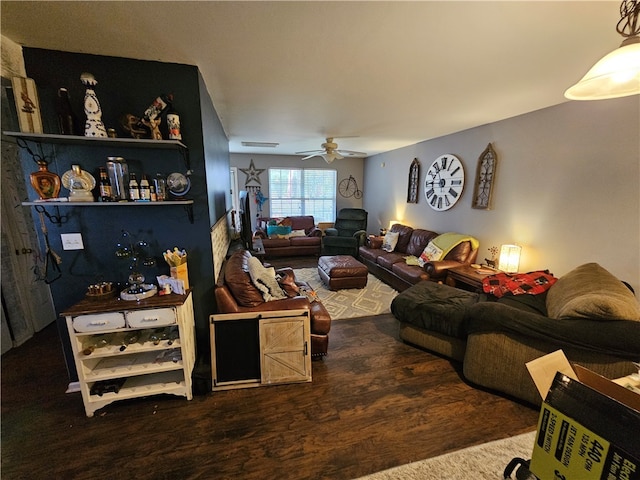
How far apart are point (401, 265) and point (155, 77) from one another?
3.61 m

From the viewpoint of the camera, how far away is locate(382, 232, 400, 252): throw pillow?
4.79 meters

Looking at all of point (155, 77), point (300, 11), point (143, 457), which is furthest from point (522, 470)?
point (155, 77)

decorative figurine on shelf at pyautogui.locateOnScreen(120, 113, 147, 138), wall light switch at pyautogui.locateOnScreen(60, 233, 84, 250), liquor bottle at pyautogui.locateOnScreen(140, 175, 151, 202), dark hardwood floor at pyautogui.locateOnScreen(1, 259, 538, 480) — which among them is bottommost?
dark hardwood floor at pyautogui.locateOnScreen(1, 259, 538, 480)

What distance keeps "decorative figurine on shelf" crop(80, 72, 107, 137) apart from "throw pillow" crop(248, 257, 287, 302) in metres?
1.42

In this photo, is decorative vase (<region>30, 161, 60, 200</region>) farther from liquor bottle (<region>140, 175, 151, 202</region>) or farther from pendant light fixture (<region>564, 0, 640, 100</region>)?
pendant light fixture (<region>564, 0, 640, 100</region>)

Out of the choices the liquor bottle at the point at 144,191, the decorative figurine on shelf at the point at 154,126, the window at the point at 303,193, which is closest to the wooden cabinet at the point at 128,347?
the liquor bottle at the point at 144,191

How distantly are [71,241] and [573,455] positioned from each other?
309cm

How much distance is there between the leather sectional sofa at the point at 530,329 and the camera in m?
1.55

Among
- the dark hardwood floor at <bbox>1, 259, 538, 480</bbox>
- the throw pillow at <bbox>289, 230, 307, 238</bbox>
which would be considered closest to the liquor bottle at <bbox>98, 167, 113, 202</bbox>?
the dark hardwood floor at <bbox>1, 259, 538, 480</bbox>

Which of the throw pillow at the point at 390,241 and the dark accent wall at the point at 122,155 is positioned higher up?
the dark accent wall at the point at 122,155

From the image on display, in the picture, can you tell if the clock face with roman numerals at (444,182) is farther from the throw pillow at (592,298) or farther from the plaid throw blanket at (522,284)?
the throw pillow at (592,298)

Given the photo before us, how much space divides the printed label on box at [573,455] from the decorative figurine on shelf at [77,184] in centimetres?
277

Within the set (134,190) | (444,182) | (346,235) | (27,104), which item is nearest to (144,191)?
(134,190)

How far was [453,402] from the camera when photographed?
6.14 feet
